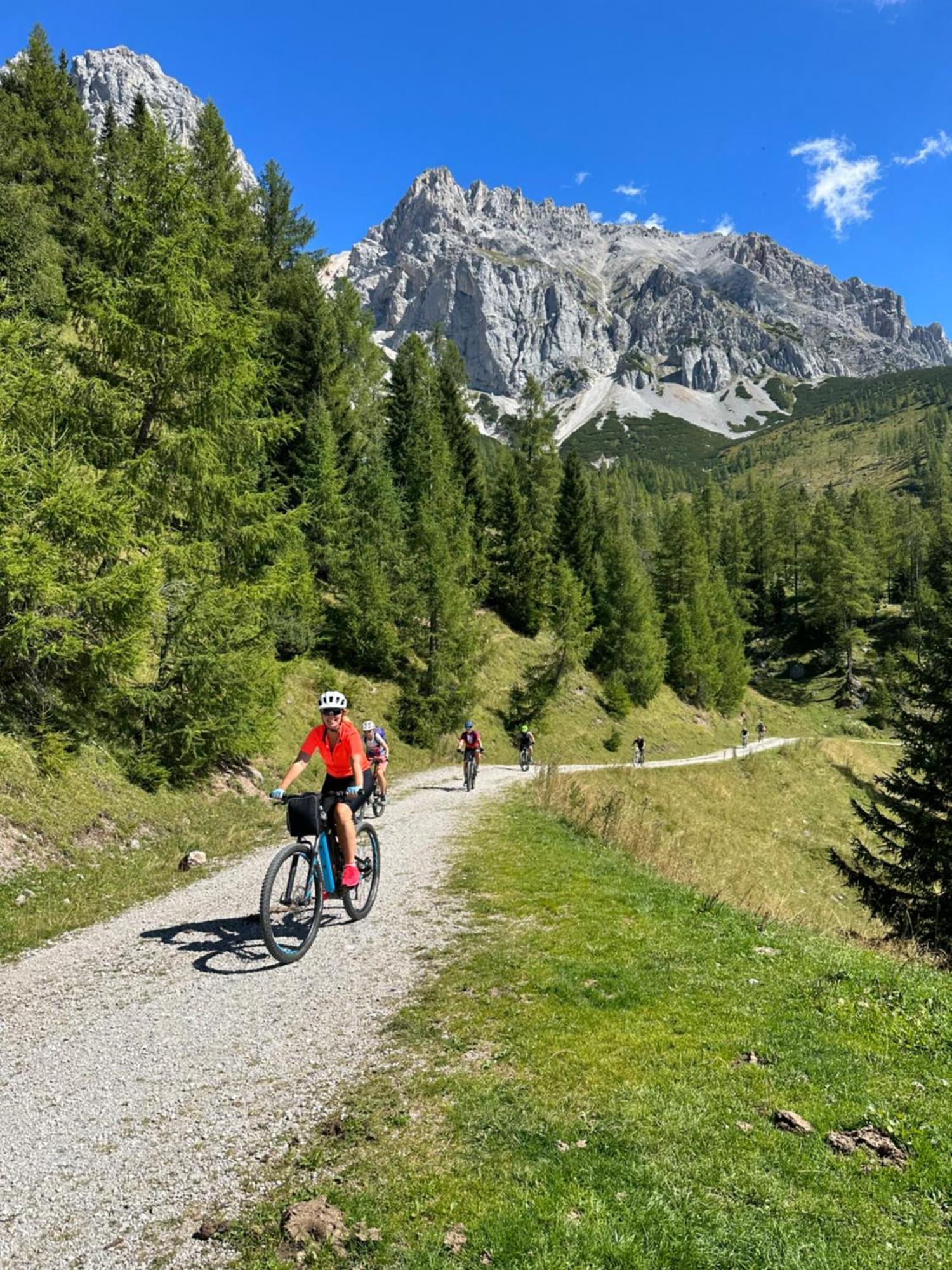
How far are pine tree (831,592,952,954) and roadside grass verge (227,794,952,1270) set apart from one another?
34.8 feet

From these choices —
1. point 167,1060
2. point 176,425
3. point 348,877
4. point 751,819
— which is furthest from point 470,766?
point 751,819

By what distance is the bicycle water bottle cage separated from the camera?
749 centimetres

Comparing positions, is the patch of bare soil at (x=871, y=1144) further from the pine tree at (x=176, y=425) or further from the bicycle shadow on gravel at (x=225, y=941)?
the pine tree at (x=176, y=425)

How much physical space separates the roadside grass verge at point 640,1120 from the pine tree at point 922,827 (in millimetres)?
10601

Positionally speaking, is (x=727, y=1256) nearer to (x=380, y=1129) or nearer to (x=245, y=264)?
(x=380, y=1129)

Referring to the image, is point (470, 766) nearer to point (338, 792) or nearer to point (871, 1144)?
point (338, 792)

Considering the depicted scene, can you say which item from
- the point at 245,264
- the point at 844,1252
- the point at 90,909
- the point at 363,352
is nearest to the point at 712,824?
the point at 90,909

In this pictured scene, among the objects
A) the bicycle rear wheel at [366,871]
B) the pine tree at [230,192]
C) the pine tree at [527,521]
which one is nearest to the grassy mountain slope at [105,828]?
the bicycle rear wheel at [366,871]

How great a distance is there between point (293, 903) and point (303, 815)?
0.99m

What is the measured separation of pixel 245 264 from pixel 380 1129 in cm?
3992

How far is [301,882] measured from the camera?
7547 millimetres

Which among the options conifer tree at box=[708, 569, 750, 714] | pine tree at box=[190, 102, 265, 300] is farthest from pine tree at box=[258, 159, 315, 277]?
conifer tree at box=[708, 569, 750, 714]

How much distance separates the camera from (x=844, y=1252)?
3240 millimetres

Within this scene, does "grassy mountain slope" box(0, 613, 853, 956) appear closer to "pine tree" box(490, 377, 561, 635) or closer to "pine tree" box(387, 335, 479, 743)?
"pine tree" box(387, 335, 479, 743)
